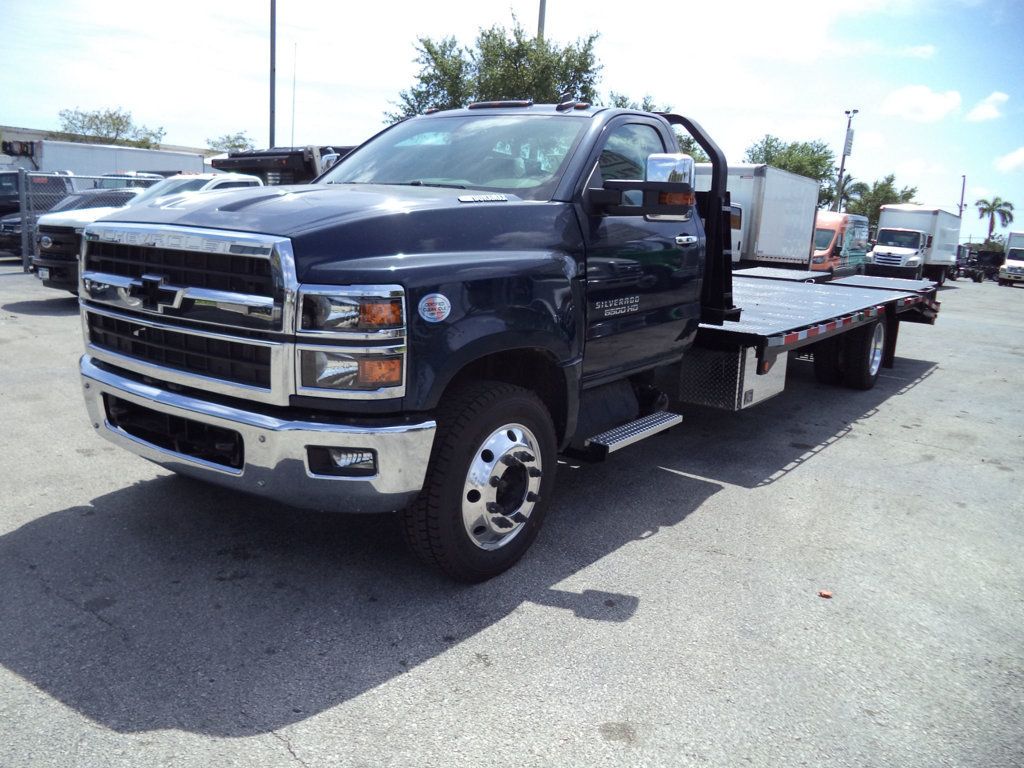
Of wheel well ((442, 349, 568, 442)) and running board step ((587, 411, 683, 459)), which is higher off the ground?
wheel well ((442, 349, 568, 442))

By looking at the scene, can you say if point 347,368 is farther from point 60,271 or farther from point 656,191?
point 60,271

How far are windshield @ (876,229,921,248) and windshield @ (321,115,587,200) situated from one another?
29.5m

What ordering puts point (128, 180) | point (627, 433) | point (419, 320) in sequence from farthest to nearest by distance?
point (128, 180) → point (627, 433) → point (419, 320)

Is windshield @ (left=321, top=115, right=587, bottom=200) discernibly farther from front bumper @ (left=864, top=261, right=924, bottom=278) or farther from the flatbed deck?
front bumper @ (left=864, top=261, right=924, bottom=278)

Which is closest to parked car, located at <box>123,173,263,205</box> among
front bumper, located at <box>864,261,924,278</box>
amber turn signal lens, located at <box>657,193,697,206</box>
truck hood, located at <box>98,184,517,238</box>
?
truck hood, located at <box>98,184,517,238</box>

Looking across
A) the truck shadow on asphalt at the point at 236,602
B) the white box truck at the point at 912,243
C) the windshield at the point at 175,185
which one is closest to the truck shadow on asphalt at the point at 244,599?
the truck shadow on asphalt at the point at 236,602

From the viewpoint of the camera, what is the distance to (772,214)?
18.9m

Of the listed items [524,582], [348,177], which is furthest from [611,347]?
[348,177]

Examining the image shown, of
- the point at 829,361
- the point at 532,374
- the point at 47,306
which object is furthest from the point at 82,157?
the point at 532,374

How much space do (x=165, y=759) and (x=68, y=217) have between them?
11091 millimetres

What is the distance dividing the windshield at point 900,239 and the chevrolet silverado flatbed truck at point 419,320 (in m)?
28.9

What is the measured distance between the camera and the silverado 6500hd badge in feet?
14.6

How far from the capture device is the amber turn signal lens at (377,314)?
127 inches

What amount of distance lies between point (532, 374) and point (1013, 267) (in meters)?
43.7
